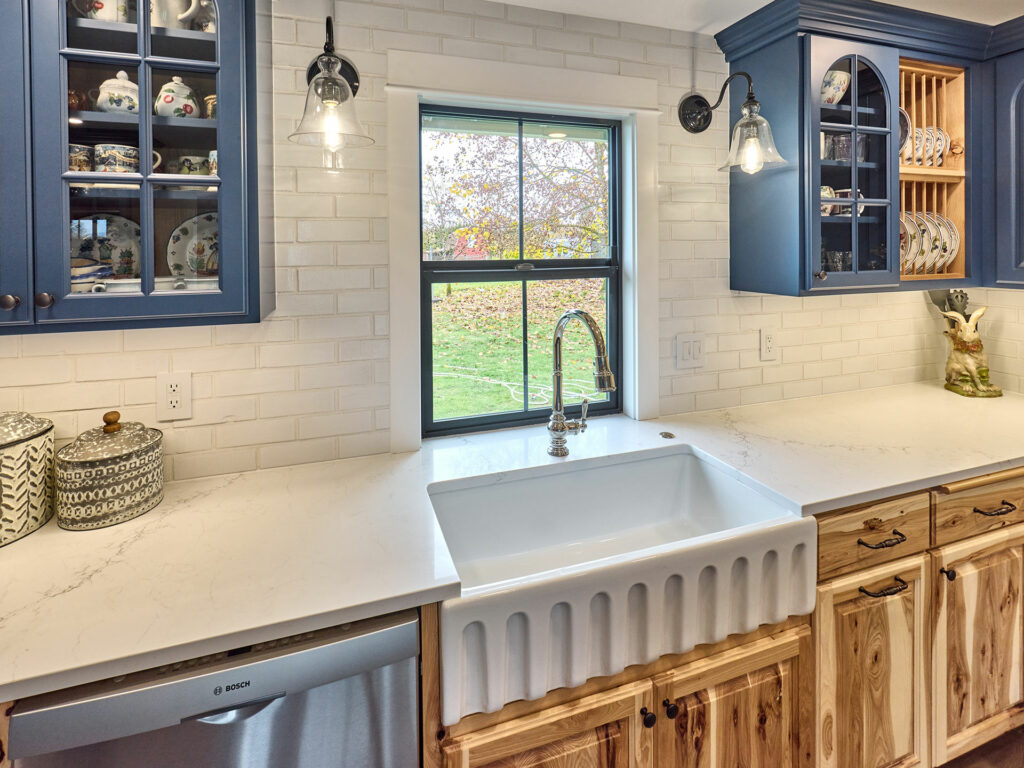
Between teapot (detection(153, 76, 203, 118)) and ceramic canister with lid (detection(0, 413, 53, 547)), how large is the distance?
727mm

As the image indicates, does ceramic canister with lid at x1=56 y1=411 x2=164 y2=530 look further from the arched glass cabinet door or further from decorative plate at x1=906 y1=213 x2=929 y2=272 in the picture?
decorative plate at x1=906 y1=213 x2=929 y2=272

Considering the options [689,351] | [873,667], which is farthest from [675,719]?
[689,351]

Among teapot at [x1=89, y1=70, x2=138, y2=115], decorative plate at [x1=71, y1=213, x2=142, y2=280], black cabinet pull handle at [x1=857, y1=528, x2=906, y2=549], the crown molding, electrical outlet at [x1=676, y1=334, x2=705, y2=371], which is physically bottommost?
black cabinet pull handle at [x1=857, y1=528, x2=906, y2=549]

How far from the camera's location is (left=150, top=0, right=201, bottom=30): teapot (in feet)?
3.94

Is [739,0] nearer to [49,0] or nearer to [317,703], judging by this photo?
[49,0]

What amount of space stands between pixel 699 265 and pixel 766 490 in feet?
3.14

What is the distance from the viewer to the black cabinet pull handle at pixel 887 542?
4.75 ft

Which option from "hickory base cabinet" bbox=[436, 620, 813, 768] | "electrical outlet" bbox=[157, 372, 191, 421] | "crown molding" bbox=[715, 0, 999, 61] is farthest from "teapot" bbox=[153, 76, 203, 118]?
"crown molding" bbox=[715, 0, 999, 61]

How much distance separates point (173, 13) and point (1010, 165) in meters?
2.66

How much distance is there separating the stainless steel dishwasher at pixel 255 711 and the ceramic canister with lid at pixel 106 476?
489 millimetres

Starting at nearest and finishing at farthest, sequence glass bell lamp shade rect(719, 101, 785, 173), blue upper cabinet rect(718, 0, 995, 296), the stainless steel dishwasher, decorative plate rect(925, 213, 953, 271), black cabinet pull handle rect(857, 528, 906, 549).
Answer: the stainless steel dishwasher → black cabinet pull handle rect(857, 528, 906, 549) → glass bell lamp shade rect(719, 101, 785, 173) → blue upper cabinet rect(718, 0, 995, 296) → decorative plate rect(925, 213, 953, 271)

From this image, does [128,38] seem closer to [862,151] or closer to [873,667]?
[862,151]

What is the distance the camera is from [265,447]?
64.4 inches

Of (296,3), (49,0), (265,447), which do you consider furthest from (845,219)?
(49,0)
